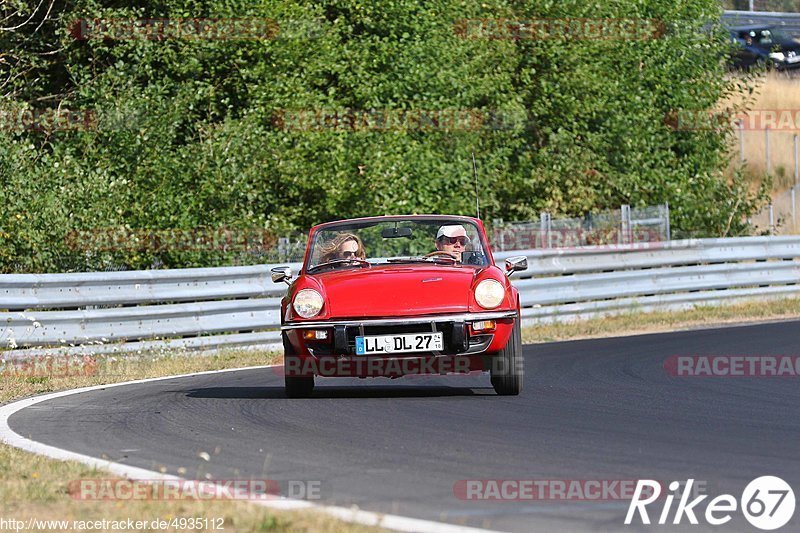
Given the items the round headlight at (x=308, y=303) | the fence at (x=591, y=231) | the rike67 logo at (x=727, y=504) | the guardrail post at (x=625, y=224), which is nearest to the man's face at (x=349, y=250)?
the round headlight at (x=308, y=303)

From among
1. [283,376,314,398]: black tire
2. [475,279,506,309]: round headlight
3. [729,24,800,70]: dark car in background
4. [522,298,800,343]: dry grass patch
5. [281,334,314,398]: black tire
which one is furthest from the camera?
[729,24,800,70]: dark car in background

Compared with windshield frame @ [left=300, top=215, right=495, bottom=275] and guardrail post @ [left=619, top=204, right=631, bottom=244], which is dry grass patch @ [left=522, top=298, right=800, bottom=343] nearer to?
guardrail post @ [left=619, top=204, right=631, bottom=244]

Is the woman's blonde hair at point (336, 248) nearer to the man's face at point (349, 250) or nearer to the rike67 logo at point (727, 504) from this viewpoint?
the man's face at point (349, 250)

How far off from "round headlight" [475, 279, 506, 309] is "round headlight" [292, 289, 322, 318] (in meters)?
1.06

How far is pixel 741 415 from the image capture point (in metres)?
7.75

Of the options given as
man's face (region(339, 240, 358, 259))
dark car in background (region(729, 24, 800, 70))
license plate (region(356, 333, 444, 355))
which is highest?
dark car in background (region(729, 24, 800, 70))

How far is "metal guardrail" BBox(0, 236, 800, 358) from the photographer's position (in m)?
12.8

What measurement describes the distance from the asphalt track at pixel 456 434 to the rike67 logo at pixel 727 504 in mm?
54

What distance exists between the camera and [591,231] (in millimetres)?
20047

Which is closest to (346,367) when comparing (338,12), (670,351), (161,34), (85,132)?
(670,351)

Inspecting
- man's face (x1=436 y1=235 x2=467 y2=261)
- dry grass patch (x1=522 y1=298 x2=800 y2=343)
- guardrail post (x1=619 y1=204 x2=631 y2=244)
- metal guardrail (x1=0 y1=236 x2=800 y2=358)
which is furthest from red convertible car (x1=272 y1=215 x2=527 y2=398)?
guardrail post (x1=619 y1=204 x2=631 y2=244)

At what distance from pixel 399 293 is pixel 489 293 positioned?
60cm

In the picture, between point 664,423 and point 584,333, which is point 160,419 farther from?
point 584,333

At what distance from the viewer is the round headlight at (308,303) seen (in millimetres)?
8922
